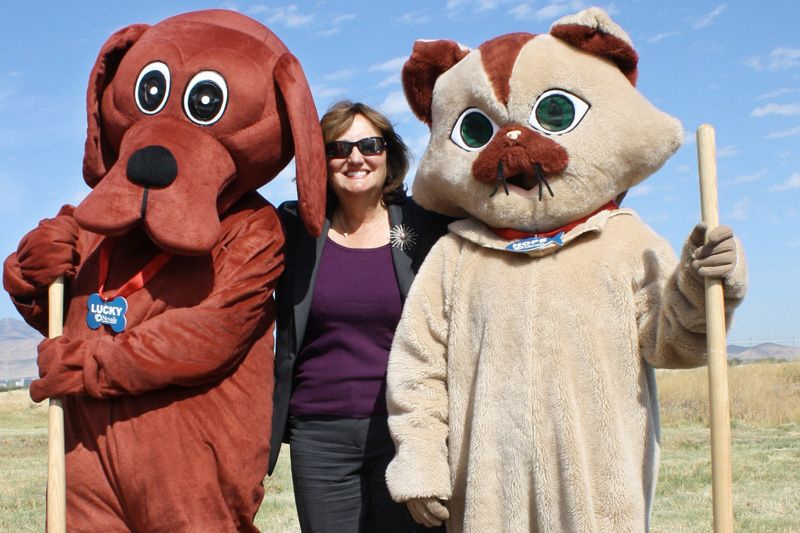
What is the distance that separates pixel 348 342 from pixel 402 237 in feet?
1.56

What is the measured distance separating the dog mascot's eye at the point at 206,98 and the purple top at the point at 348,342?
0.77 metres

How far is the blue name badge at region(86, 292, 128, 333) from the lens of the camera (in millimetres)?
3291

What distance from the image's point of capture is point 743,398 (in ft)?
45.4

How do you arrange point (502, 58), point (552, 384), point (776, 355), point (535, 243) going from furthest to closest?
1. point (776, 355)
2. point (502, 58)
3. point (535, 243)
4. point (552, 384)

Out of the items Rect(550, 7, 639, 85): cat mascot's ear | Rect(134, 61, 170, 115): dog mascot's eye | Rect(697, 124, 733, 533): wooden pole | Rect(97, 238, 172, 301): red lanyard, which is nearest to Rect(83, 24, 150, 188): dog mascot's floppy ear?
Rect(134, 61, 170, 115): dog mascot's eye

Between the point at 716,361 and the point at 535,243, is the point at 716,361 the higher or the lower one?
the lower one

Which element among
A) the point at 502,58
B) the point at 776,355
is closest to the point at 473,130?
the point at 502,58

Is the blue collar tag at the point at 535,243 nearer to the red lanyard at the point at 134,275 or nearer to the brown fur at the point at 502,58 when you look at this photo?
the brown fur at the point at 502,58

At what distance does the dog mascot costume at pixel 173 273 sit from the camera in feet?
10.4

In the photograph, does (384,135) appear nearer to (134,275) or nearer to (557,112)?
(557,112)

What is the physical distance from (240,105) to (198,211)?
458 mm

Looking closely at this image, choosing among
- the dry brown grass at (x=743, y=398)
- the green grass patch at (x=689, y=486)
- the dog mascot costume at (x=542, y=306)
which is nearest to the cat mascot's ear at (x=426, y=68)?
the dog mascot costume at (x=542, y=306)

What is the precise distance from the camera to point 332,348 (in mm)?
3686

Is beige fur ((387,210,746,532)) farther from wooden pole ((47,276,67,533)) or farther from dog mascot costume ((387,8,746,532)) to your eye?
wooden pole ((47,276,67,533))
